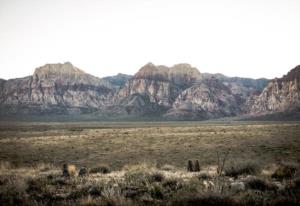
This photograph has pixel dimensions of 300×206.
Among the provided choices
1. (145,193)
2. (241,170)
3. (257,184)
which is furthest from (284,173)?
(145,193)

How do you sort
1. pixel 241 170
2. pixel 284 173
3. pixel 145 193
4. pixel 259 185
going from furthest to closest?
pixel 241 170 < pixel 284 173 < pixel 259 185 < pixel 145 193

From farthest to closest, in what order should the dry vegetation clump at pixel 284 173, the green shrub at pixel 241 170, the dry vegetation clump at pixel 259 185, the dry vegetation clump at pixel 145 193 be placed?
the green shrub at pixel 241 170
the dry vegetation clump at pixel 284 173
the dry vegetation clump at pixel 259 185
the dry vegetation clump at pixel 145 193

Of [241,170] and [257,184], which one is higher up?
[257,184]

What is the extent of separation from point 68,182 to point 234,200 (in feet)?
18.8

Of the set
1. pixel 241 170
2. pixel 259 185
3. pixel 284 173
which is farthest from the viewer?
pixel 241 170

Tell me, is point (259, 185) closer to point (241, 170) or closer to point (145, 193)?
point (241, 170)

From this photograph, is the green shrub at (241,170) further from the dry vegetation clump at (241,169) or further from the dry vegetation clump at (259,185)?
the dry vegetation clump at (259,185)

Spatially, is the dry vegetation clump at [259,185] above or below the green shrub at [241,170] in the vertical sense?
above

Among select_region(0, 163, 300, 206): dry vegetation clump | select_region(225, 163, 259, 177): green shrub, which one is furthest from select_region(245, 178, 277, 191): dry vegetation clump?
select_region(225, 163, 259, 177): green shrub

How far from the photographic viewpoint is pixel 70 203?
7.93 metres

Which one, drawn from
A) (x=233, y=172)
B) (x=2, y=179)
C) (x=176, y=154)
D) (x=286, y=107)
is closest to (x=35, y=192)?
Answer: (x=2, y=179)

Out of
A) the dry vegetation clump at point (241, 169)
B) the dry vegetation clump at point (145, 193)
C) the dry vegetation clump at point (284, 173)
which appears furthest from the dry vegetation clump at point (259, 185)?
the dry vegetation clump at point (241, 169)

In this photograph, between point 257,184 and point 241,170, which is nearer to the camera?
point 257,184

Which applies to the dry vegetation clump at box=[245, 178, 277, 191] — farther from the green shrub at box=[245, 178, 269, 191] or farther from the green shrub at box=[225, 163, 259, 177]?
the green shrub at box=[225, 163, 259, 177]
